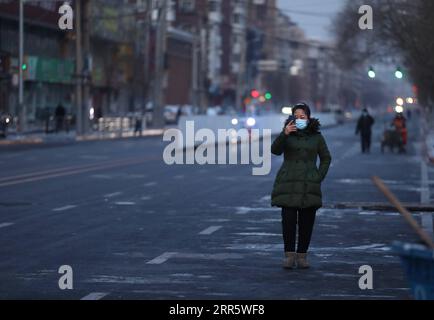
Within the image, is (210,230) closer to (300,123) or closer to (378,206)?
(378,206)

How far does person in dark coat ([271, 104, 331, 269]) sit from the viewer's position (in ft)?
51.3

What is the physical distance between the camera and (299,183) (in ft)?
51.3

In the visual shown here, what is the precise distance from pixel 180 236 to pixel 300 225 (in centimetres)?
442

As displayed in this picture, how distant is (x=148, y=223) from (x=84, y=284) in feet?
26.5

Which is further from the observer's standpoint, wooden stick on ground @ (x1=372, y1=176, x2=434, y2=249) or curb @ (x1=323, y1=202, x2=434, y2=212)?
curb @ (x1=323, y1=202, x2=434, y2=212)

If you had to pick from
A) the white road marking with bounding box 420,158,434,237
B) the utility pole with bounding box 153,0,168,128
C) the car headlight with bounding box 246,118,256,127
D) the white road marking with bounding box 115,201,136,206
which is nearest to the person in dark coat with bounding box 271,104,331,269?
the white road marking with bounding box 420,158,434,237

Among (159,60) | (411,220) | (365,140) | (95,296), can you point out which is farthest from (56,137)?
(95,296)

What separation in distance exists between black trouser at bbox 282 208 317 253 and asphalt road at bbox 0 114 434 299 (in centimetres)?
32

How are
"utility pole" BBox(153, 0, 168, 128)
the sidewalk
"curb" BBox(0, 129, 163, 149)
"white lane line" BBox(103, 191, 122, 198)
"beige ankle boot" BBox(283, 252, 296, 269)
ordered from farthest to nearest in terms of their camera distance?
"utility pole" BBox(153, 0, 168, 128) < the sidewalk < "curb" BBox(0, 129, 163, 149) < "white lane line" BBox(103, 191, 122, 198) < "beige ankle boot" BBox(283, 252, 296, 269)

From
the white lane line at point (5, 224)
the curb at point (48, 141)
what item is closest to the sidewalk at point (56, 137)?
the curb at point (48, 141)

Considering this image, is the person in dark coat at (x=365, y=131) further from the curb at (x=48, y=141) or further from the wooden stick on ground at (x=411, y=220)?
the wooden stick on ground at (x=411, y=220)

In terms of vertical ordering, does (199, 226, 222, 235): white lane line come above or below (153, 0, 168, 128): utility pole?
below

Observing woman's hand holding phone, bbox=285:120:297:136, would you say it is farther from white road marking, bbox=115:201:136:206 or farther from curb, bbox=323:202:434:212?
white road marking, bbox=115:201:136:206

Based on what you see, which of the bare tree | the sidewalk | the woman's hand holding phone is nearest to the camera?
the woman's hand holding phone
